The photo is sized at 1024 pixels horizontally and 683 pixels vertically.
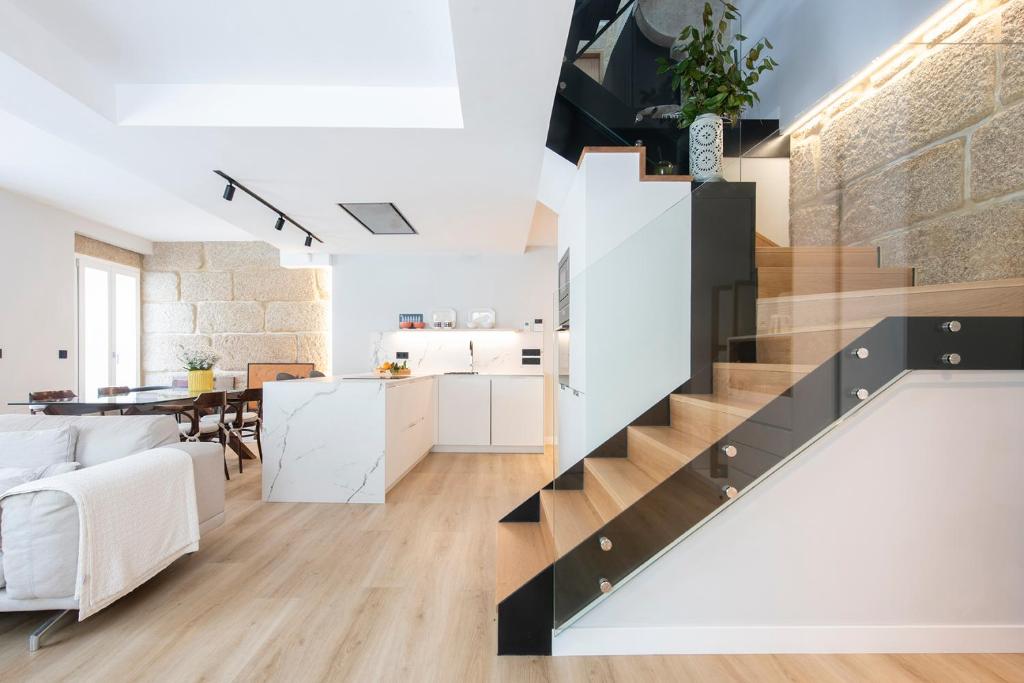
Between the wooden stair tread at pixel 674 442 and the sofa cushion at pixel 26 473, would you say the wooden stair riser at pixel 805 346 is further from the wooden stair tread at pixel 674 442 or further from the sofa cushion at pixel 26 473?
the sofa cushion at pixel 26 473

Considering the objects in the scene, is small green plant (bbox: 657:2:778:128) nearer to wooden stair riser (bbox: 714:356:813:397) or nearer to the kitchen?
wooden stair riser (bbox: 714:356:813:397)

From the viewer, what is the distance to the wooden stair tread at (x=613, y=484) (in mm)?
2113

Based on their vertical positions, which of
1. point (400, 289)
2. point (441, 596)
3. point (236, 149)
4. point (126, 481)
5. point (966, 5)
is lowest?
point (441, 596)

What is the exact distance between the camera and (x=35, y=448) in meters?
2.82

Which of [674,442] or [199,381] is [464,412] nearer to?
[199,381]

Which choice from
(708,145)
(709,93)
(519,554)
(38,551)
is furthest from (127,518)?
(709,93)

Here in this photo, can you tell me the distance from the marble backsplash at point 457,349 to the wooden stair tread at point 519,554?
4191 mm

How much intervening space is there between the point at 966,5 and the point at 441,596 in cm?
372

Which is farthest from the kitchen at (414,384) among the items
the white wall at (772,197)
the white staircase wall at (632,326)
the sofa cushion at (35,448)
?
the white wall at (772,197)

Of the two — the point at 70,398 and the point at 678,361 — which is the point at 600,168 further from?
the point at 70,398

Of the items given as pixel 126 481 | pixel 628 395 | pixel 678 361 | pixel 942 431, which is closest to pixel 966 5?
pixel 942 431

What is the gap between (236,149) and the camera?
142 inches

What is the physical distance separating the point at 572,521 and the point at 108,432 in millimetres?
2562

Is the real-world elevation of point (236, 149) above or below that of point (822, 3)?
below
